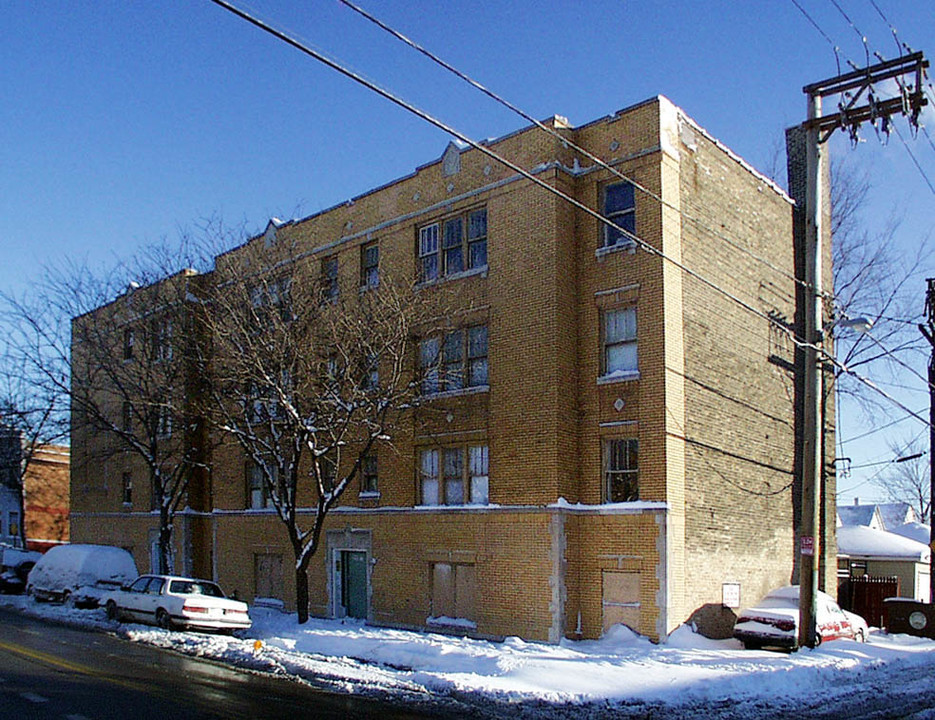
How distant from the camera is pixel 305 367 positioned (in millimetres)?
23422

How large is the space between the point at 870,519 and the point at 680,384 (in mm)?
38224

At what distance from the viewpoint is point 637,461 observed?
2236 centimetres

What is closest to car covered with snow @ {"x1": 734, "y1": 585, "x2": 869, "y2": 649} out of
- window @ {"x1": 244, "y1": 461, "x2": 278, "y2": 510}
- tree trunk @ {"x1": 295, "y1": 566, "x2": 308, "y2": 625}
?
tree trunk @ {"x1": 295, "y1": 566, "x2": 308, "y2": 625}

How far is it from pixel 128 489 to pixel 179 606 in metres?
16.8

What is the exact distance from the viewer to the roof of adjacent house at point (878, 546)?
3275 centimetres

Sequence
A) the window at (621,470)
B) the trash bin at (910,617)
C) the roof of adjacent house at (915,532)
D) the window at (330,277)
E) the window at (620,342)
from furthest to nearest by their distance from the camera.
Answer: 1. the roof of adjacent house at (915,532)
2. the window at (330,277)
3. the trash bin at (910,617)
4. the window at (620,342)
5. the window at (621,470)

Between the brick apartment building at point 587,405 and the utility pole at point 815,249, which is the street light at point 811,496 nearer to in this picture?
the utility pole at point 815,249

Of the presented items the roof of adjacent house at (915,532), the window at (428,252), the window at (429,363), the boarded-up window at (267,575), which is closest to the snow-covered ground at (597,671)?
the window at (429,363)

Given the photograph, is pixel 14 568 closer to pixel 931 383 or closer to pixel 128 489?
pixel 128 489

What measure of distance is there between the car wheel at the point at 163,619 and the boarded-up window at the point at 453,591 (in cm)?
634

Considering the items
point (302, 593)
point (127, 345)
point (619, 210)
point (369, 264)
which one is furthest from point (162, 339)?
point (619, 210)

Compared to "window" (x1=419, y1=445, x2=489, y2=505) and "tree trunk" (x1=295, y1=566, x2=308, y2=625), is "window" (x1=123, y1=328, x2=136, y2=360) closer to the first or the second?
"window" (x1=419, y1=445, x2=489, y2=505)

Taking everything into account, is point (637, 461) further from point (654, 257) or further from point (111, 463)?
point (111, 463)

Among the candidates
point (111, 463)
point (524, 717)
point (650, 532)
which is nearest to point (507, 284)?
point (650, 532)
